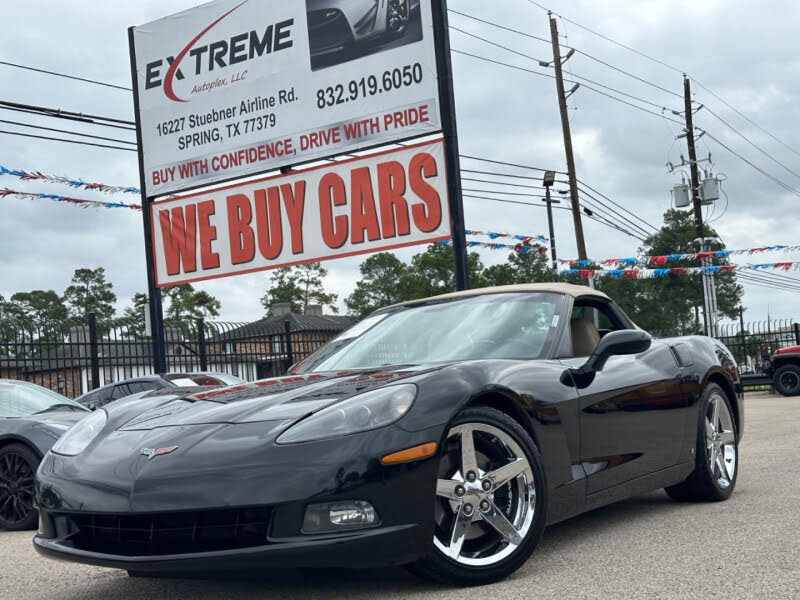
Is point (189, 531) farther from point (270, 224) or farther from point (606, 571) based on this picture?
point (270, 224)

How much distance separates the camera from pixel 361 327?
5.01m

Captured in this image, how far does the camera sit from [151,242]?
15.7 m

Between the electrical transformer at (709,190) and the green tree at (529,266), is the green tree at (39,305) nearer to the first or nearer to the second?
the green tree at (529,266)

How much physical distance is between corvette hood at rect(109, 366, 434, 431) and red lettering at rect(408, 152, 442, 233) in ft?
27.3

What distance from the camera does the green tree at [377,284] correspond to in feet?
285

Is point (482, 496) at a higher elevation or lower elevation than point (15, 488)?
higher

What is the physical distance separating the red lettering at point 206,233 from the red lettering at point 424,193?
12.7 ft

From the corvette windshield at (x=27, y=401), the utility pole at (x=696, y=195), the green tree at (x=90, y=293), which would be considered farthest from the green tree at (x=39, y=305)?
the corvette windshield at (x=27, y=401)

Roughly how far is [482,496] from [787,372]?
18339mm

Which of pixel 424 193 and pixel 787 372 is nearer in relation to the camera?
pixel 424 193

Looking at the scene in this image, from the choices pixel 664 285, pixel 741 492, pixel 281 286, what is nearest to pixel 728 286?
pixel 664 285

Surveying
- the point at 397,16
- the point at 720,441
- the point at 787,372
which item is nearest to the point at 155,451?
the point at 720,441

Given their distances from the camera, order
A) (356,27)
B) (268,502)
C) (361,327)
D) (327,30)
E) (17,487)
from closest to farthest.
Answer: (268,502)
(361,327)
(17,487)
(356,27)
(327,30)

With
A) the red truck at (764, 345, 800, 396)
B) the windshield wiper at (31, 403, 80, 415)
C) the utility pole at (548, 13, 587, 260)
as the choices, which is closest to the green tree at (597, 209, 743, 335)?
the utility pole at (548, 13, 587, 260)
